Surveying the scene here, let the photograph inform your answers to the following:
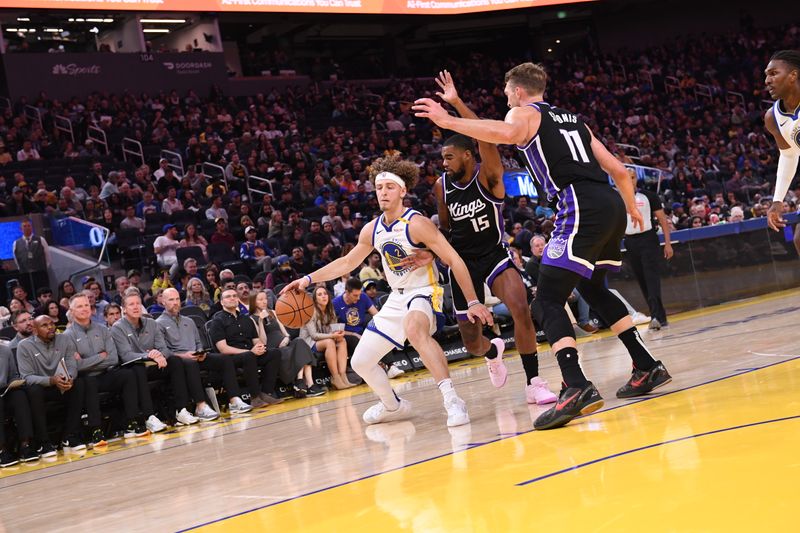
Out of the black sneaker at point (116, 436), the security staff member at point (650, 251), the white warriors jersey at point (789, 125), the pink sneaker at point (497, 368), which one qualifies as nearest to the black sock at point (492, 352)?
the pink sneaker at point (497, 368)

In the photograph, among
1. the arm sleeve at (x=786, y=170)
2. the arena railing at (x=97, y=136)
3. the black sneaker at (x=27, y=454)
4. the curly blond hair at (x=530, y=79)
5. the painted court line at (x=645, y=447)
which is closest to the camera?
the painted court line at (x=645, y=447)

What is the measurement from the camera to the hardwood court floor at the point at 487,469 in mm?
3322

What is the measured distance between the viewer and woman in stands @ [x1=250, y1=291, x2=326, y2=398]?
1010cm

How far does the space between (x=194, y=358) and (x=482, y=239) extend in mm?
3936

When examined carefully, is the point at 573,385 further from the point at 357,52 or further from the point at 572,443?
the point at 357,52

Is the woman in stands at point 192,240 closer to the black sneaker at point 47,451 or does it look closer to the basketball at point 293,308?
the black sneaker at point 47,451

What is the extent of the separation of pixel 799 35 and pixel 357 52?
51.5ft

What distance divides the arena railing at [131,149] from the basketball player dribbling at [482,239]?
14.7 m

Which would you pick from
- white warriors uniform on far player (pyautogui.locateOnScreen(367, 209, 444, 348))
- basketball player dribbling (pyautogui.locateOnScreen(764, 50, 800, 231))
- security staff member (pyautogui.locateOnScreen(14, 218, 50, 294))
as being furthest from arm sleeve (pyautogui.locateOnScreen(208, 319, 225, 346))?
basketball player dribbling (pyautogui.locateOnScreen(764, 50, 800, 231))

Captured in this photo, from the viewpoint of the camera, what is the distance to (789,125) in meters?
6.03

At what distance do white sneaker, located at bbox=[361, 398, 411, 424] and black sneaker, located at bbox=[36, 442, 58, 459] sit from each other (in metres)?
3.11

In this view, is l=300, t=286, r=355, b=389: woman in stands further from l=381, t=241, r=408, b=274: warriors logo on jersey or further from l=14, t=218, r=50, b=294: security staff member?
l=14, t=218, r=50, b=294: security staff member

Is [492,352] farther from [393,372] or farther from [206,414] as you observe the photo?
[393,372]

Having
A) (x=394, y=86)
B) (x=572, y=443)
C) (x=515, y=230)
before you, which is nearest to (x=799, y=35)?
(x=394, y=86)
